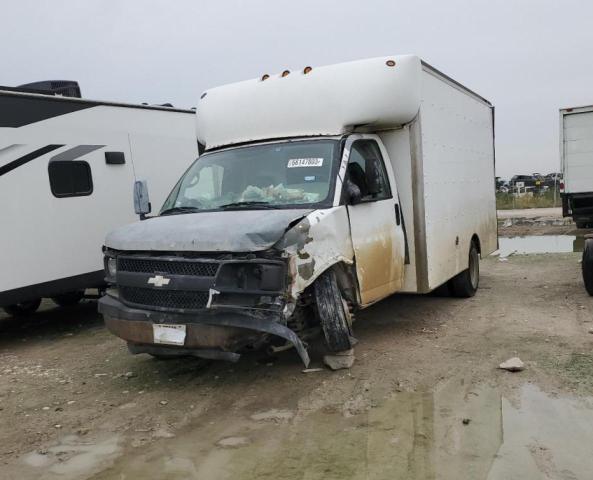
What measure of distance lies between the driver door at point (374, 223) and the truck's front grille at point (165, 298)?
1601 millimetres

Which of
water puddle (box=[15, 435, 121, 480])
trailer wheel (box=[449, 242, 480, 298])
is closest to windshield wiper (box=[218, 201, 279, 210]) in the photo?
water puddle (box=[15, 435, 121, 480])

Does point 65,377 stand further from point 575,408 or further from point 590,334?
point 590,334

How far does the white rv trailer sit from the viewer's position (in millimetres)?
7219

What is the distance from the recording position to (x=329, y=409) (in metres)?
4.68

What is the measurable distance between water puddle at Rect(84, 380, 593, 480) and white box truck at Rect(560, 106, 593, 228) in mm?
12425

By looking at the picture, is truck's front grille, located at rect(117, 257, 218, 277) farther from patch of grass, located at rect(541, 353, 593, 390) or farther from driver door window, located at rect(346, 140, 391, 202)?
patch of grass, located at rect(541, 353, 593, 390)

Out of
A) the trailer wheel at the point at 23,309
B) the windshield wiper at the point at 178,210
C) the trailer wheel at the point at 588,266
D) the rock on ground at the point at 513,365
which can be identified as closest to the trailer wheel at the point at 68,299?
the trailer wheel at the point at 23,309

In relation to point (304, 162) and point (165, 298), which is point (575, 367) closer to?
point (304, 162)

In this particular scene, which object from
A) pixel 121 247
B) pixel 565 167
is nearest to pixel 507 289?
pixel 121 247

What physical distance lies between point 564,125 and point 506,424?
44.7 ft

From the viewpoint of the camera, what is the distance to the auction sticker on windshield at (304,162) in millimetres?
5762

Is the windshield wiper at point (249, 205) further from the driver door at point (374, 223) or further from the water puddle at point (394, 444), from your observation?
the water puddle at point (394, 444)

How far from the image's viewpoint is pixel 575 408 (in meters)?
4.46

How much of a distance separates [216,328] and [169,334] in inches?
18.4
